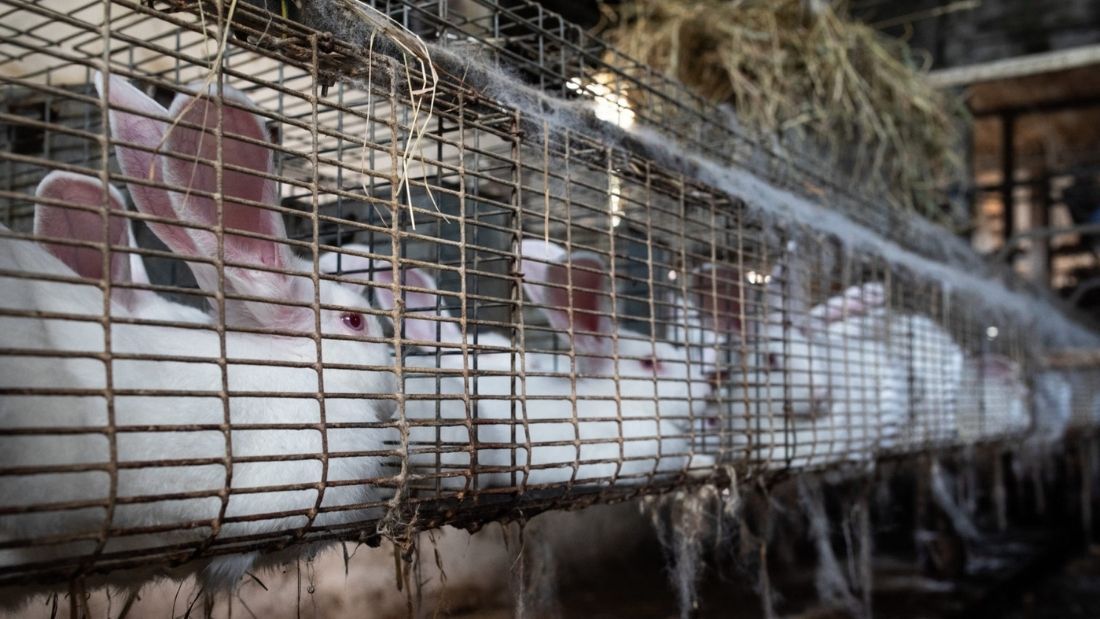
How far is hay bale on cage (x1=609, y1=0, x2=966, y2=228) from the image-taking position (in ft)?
11.6

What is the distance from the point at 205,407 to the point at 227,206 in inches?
11.6

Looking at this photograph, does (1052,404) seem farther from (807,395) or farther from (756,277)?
(756,277)

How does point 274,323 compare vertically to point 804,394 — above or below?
above

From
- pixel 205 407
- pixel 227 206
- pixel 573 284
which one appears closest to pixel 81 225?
pixel 227 206

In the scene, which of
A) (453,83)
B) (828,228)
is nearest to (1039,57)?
(828,228)

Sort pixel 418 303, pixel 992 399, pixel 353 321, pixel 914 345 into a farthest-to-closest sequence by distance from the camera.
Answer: pixel 992 399, pixel 914 345, pixel 418 303, pixel 353 321

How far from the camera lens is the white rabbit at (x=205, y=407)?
39.2 inches

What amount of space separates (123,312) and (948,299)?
9.98 ft

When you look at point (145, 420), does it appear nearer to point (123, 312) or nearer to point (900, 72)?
point (123, 312)

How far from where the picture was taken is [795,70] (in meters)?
3.78

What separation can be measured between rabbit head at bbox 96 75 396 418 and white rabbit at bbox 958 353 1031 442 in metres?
3.08

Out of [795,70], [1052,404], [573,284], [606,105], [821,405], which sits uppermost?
[795,70]

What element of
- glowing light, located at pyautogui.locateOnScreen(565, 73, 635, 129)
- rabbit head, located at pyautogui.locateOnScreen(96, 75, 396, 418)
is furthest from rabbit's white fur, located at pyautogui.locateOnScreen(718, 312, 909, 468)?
rabbit head, located at pyautogui.locateOnScreen(96, 75, 396, 418)

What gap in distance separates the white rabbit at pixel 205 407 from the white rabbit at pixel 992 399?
310 centimetres
